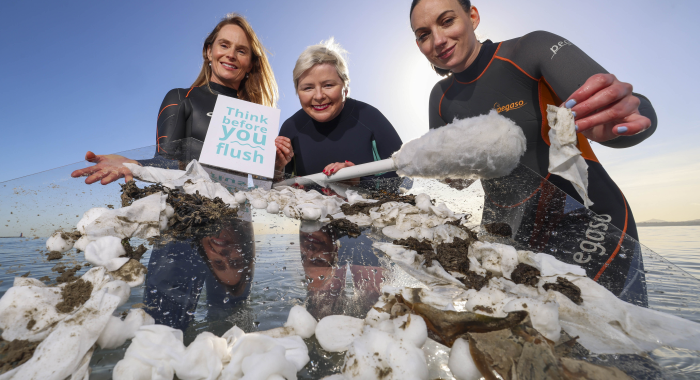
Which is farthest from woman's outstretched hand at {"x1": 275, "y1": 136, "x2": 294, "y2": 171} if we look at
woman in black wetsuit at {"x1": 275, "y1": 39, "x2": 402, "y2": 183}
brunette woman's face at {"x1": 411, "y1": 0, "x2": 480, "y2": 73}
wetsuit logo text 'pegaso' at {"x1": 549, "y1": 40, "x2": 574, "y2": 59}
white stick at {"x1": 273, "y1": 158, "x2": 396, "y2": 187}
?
wetsuit logo text 'pegaso' at {"x1": 549, "y1": 40, "x2": 574, "y2": 59}

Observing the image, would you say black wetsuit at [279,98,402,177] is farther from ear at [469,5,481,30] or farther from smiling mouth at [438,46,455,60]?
ear at [469,5,481,30]

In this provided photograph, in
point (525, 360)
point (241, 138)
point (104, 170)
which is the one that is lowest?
point (525, 360)

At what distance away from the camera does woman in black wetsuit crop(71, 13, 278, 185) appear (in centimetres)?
208

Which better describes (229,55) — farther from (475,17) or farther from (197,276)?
(197,276)

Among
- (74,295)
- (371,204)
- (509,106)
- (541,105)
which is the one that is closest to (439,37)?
(509,106)

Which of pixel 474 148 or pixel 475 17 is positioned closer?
pixel 474 148

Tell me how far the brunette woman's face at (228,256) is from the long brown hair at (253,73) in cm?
182

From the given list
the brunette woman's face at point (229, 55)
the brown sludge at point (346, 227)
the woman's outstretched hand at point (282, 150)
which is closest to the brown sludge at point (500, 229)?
the brown sludge at point (346, 227)

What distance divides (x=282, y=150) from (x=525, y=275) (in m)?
1.66

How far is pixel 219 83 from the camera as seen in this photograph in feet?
8.01

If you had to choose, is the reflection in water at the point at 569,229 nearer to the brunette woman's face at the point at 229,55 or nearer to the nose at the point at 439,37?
the nose at the point at 439,37

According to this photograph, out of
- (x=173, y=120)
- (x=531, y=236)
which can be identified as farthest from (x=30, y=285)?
(x=173, y=120)

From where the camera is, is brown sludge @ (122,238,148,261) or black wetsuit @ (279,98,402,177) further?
black wetsuit @ (279,98,402,177)

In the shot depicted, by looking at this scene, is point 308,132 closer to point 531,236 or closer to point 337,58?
point 337,58
